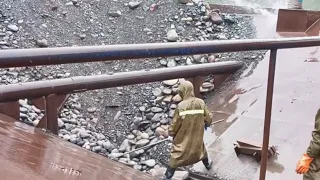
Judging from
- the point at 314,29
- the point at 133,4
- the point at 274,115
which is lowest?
the point at 274,115

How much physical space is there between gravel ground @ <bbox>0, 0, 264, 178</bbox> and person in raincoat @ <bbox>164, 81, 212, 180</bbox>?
67 cm

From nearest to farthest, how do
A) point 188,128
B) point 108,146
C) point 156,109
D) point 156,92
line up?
point 188,128 < point 108,146 < point 156,109 < point 156,92

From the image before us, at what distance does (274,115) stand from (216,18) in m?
2.93

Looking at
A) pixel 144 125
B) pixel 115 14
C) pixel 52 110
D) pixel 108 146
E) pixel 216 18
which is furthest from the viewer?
pixel 115 14

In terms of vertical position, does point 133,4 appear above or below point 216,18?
above

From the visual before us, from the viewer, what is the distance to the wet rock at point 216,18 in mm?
7195

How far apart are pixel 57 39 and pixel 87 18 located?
2.64ft

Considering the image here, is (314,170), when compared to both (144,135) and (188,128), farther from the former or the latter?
(144,135)

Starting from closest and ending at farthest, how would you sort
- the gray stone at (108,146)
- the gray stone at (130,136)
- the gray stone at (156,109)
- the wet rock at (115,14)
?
the gray stone at (108,146) → the gray stone at (130,136) → the gray stone at (156,109) → the wet rock at (115,14)

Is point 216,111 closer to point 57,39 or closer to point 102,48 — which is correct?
point 57,39

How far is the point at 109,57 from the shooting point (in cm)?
138

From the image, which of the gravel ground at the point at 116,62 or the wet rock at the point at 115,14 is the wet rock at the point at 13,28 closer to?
the gravel ground at the point at 116,62

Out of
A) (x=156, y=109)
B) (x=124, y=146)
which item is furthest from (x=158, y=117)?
(x=124, y=146)

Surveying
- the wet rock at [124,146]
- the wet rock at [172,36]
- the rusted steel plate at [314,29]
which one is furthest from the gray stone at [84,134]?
the rusted steel plate at [314,29]
